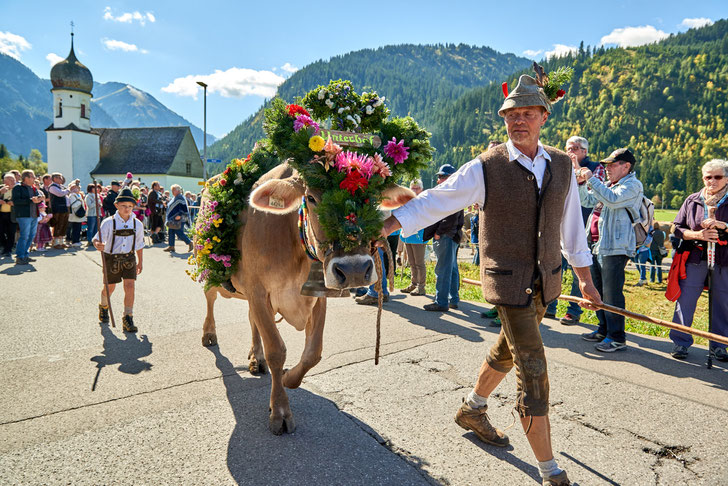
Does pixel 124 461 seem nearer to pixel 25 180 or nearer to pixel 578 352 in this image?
pixel 578 352

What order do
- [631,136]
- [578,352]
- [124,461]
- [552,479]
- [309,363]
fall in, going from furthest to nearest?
[631,136] < [578,352] < [309,363] < [124,461] < [552,479]

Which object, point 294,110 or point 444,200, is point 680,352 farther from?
point 294,110

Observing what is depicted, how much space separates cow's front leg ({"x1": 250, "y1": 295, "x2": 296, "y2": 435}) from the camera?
3.29 meters

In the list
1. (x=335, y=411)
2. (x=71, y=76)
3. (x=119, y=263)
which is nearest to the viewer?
(x=335, y=411)

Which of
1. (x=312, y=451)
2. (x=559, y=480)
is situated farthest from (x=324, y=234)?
(x=559, y=480)

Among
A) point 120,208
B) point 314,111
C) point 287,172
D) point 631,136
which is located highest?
point 631,136

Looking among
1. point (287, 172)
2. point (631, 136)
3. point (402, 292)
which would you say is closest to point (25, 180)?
point (402, 292)

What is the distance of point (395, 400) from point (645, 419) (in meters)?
1.99

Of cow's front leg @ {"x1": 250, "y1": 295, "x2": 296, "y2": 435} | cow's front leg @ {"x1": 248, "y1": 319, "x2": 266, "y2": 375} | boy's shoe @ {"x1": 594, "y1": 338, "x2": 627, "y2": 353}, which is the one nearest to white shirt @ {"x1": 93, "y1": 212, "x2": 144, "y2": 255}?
cow's front leg @ {"x1": 248, "y1": 319, "x2": 266, "y2": 375}

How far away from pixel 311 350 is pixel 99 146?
69847 mm

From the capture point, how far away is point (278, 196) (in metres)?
3.05

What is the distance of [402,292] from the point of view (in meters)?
9.04

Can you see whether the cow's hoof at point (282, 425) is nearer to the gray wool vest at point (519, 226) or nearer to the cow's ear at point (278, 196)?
the cow's ear at point (278, 196)

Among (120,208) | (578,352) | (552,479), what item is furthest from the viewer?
(120,208)
